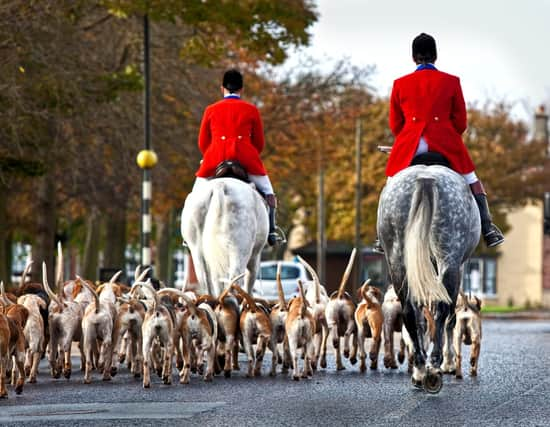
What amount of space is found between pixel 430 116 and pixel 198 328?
281cm

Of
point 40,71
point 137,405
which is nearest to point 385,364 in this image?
point 137,405

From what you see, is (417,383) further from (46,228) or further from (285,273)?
(285,273)

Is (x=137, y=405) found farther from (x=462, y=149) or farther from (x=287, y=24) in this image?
(x=287, y=24)

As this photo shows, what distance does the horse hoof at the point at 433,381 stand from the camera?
11.1 meters

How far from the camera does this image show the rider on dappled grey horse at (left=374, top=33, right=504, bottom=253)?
40.0 ft

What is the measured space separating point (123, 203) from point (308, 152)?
1323 cm

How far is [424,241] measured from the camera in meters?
11.5

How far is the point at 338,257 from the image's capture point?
75.1 metres

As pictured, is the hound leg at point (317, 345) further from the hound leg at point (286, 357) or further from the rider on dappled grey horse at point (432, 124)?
the rider on dappled grey horse at point (432, 124)

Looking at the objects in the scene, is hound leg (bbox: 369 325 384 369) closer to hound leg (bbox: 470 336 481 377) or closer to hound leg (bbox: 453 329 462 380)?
hound leg (bbox: 453 329 462 380)

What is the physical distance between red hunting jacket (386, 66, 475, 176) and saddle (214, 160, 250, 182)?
10.3ft

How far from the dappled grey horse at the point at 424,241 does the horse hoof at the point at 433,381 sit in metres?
0.30

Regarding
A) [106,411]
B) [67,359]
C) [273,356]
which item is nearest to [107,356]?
[67,359]

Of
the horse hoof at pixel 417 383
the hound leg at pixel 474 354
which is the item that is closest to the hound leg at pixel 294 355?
the hound leg at pixel 474 354
